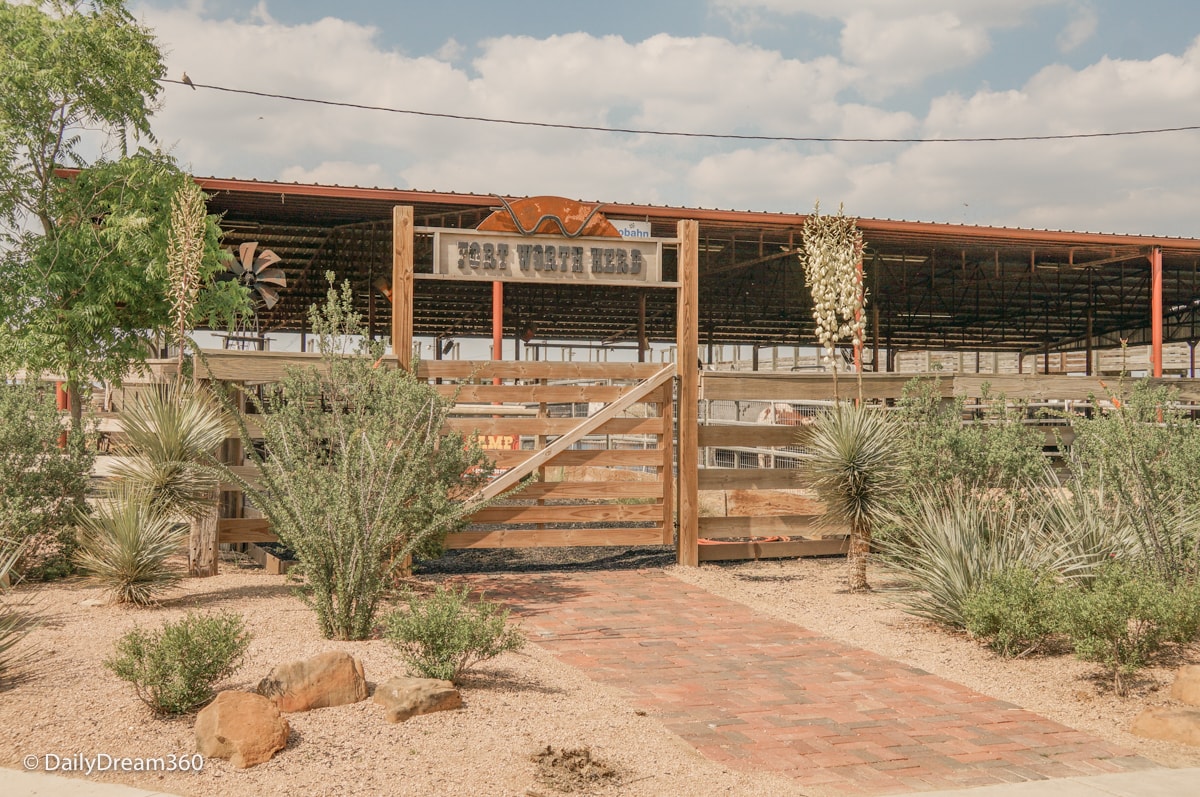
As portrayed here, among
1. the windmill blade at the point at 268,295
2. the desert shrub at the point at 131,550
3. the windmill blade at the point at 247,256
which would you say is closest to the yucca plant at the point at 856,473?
the desert shrub at the point at 131,550

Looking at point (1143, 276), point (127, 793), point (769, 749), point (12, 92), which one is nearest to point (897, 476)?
point (769, 749)

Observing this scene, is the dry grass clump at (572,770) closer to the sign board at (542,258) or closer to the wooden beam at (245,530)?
the wooden beam at (245,530)

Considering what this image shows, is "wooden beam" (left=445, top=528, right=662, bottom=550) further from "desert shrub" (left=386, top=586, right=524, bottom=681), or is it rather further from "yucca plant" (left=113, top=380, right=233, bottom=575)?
"desert shrub" (left=386, top=586, right=524, bottom=681)

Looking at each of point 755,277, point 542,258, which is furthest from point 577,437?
point 755,277

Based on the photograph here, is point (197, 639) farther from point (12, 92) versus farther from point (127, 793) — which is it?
point (12, 92)

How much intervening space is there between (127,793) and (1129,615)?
5440 millimetres

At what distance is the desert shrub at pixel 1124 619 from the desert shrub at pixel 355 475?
424cm

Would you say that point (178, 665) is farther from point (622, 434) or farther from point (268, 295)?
point (268, 295)

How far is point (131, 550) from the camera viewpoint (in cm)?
682

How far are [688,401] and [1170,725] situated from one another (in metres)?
5.69

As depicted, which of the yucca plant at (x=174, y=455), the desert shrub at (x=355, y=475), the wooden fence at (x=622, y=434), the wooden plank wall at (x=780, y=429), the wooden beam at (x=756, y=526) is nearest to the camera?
the desert shrub at (x=355, y=475)

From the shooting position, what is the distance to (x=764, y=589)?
8.70 m

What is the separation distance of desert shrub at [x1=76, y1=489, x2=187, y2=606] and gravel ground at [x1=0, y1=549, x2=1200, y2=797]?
193 millimetres

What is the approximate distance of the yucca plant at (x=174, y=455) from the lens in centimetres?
Answer: 753
